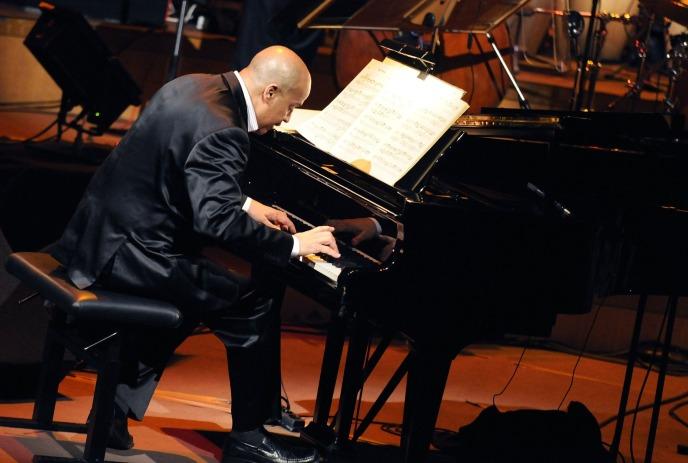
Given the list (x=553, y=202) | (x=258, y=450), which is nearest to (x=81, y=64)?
(x=258, y=450)

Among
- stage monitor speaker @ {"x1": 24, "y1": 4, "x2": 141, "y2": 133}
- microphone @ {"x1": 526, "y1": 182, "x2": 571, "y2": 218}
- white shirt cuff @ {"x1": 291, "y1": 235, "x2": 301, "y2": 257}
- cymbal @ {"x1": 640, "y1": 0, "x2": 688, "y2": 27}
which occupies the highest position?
cymbal @ {"x1": 640, "y1": 0, "x2": 688, "y2": 27}

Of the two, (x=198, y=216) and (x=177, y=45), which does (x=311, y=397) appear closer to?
(x=198, y=216)

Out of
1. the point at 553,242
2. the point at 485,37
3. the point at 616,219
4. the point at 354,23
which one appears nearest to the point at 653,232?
the point at 616,219

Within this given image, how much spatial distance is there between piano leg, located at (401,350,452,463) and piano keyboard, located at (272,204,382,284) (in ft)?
1.05

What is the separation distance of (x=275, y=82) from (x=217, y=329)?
778 mm

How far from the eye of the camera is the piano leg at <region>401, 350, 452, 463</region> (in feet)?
10.3

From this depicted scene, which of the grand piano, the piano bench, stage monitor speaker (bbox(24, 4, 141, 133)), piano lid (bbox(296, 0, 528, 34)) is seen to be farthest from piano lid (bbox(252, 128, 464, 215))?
stage monitor speaker (bbox(24, 4, 141, 133))

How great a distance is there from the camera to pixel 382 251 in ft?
11.2

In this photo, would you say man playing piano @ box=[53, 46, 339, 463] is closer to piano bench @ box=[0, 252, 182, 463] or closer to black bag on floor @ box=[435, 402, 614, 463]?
piano bench @ box=[0, 252, 182, 463]

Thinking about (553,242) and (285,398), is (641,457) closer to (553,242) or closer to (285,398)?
(285,398)

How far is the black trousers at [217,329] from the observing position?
11.2 feet

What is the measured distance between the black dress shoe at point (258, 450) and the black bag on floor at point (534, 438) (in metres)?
0.69

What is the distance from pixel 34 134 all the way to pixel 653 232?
4.37 meters

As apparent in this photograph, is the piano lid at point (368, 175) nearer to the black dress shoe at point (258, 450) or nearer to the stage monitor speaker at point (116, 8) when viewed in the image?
the black dress shoe at point (258, 450)
